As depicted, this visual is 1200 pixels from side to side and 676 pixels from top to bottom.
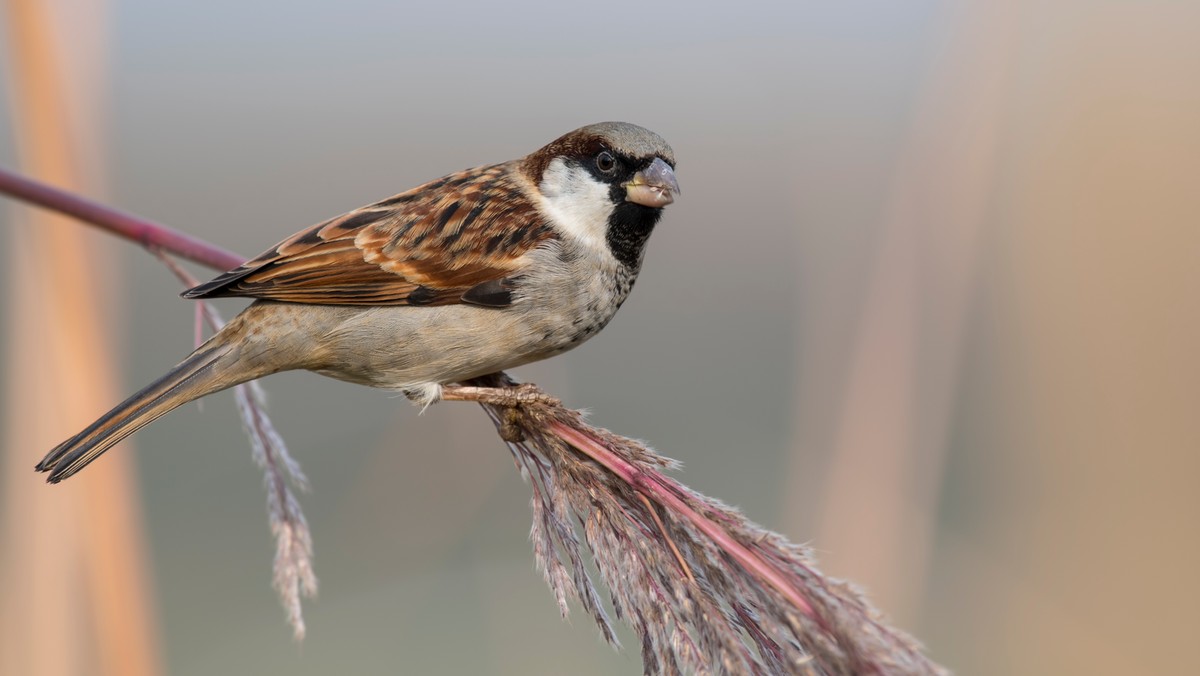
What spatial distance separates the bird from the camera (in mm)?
2439

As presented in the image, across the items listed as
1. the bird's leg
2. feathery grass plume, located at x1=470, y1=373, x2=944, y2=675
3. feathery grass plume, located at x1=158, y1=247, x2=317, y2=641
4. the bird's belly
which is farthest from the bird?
feathery grass plume, located at x1=470, y1=373, x2=944, y2=675

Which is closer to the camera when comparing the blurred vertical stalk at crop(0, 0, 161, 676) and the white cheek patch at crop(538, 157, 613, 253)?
the blurred vertical stalk at crop(0, 0, 161, 676)

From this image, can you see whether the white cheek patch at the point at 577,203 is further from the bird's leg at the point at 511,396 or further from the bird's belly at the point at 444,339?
the bird's leg at the point at 511,396

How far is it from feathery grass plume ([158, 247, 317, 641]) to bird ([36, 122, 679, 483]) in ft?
0.94

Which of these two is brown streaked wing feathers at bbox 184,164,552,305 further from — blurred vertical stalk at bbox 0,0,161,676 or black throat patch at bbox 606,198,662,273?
blurred vertical stalk at bbox 0,0,161,676

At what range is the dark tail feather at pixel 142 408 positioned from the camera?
1.84 m

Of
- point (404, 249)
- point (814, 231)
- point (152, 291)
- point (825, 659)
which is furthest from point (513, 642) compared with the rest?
point (152, 291)

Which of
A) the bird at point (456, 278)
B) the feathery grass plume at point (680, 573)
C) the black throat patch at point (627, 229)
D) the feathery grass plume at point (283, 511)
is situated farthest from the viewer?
the black throat patch at point (627, 229)

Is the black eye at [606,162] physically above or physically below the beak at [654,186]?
above

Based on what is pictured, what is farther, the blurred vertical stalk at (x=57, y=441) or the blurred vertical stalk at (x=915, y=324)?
the blurred vertical stalk at (x=915, y=324)

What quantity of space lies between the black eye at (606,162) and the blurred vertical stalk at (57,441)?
1.17 m

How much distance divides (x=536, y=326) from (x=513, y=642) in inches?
28.8

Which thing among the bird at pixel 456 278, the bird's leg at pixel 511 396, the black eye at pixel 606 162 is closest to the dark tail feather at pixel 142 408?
the bird at pixel 456 278

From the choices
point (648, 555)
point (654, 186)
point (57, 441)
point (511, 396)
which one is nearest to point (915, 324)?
point (654, 186)
